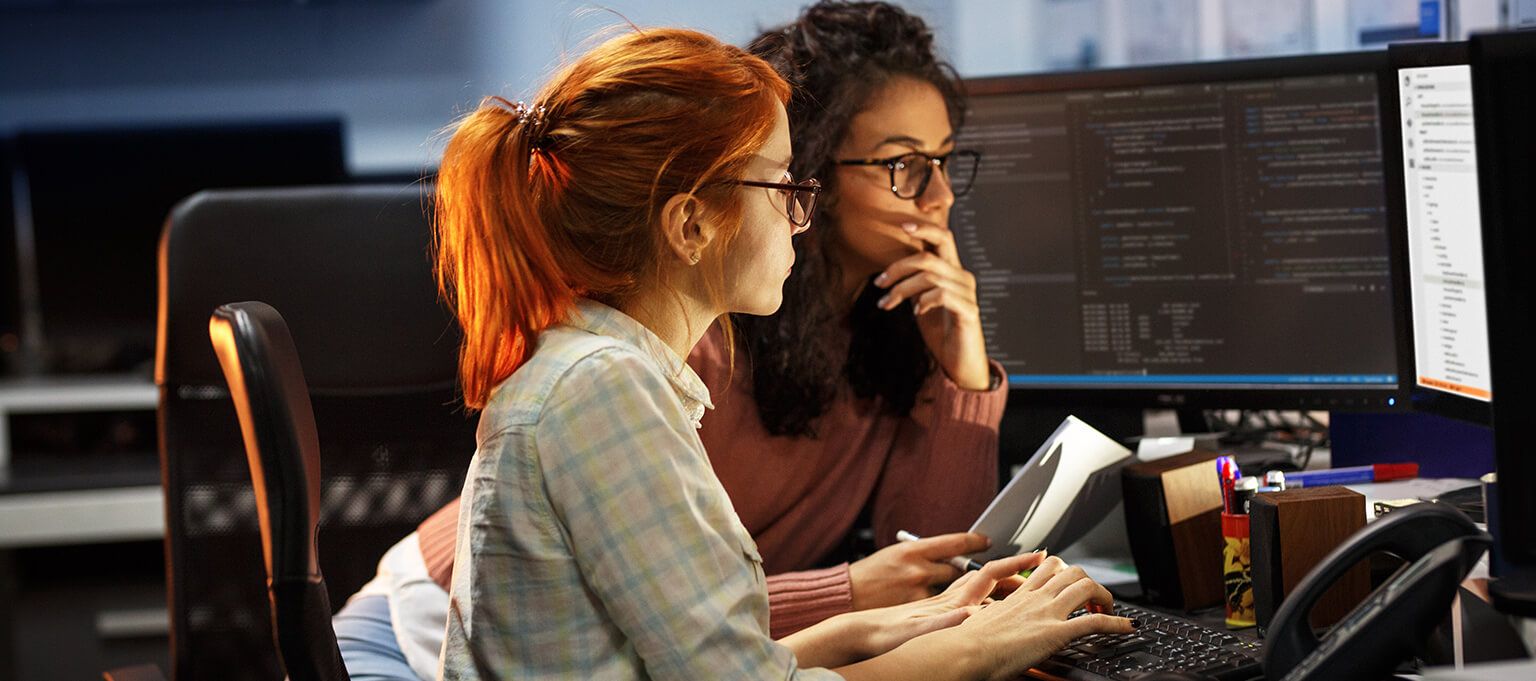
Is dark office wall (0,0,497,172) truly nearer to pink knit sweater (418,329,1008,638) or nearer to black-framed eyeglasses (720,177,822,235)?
pink knit sweater (418,329,1008,638)

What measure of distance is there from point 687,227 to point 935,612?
350 mm

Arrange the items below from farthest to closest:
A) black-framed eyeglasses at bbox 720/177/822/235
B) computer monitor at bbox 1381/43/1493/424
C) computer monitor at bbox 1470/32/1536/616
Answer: computer monitor at bbox 1381/43/1493/424 → black-framed eyeglasses at bbox 720/177/822/235 → computer monitor at bbox 1470/32/1536/616

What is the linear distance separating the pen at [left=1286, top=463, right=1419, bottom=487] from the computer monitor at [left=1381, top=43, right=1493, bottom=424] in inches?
2.9

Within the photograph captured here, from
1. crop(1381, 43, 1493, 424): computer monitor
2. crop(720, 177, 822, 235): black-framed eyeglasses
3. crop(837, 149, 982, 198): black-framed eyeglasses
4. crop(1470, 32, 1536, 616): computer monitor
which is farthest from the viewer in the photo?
crop(837, 149, 982, 198): black-framed eyeglasses

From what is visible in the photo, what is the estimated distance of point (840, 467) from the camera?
1.49 metres

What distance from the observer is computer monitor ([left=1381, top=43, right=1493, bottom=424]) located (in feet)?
3.78

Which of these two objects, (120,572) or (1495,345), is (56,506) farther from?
(1495,345)

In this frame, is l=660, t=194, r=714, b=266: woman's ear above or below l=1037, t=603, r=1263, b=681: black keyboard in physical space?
above

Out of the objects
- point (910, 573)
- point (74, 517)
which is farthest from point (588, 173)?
point (74, 517)

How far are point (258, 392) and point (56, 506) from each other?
2355 mm

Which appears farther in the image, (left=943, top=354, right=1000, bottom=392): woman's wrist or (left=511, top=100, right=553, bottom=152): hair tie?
(left=943, top=354, right=1000, bottom=392): woman's wrist

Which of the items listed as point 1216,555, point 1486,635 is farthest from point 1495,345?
point 1216,555

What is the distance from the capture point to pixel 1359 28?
7.95ft

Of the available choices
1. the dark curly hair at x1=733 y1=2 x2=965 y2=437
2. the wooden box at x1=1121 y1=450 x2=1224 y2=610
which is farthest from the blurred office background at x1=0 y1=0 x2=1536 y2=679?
the wooden box at x1=1121 y1=450 x2=1224 y2=610
